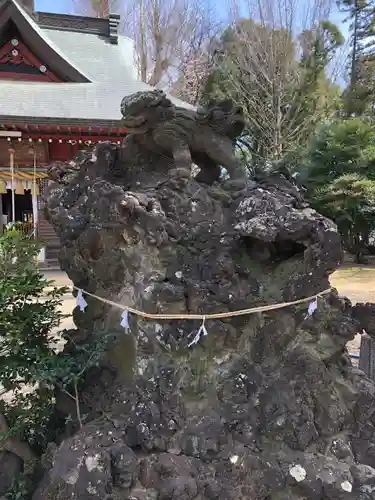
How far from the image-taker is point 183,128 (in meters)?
1.74

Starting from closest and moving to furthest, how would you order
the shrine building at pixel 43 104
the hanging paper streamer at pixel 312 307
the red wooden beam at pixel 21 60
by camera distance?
the hanging paper streamer at pixel 312 307
the shrine building at pixel 43 104
the red wooden beam at pixel 21 60

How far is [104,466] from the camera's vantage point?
1.32 metres

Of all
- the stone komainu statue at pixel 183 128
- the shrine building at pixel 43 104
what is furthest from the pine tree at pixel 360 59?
the stone komainu statue at pixel 183 128

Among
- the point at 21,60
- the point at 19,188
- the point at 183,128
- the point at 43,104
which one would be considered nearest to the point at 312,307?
the point at 183,128

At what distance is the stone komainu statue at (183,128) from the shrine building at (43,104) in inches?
215

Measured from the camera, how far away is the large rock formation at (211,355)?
1414mm

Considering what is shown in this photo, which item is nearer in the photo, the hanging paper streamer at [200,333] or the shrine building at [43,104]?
the hanging paper streamer at [200,333]

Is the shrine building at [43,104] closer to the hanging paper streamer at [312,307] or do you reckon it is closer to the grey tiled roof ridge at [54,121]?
the grey tiled roof ridge at [54,121]

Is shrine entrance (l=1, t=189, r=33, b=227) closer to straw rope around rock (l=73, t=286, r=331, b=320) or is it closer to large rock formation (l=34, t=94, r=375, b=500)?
large rock formation (l=34, t=94, r=375, b=500)

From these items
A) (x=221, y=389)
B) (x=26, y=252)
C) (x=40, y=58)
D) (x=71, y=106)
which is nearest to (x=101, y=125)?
(x=71, y=106)

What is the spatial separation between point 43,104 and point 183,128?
690 cm

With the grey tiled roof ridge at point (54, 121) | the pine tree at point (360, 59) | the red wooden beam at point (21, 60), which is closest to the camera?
the grey tiled roof ridge at point (54, 121)

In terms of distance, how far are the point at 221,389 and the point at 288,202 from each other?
680mm

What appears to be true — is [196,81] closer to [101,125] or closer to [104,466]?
[101,125]
